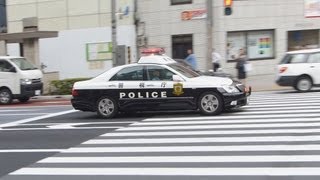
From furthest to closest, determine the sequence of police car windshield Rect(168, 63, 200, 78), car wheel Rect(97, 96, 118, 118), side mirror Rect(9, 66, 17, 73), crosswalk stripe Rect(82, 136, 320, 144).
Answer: side mirror Rect(9, 66, 17, 73) < car wheel Rect(97, 96, 118, 118) < police car windshield Rect(168, 63, 200, 78) < crosswalk stripe Rect(82, 136, 320, 144)

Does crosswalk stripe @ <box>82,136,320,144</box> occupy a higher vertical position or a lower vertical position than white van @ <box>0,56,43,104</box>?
lower

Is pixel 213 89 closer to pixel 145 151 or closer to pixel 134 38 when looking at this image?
pixel 145 151

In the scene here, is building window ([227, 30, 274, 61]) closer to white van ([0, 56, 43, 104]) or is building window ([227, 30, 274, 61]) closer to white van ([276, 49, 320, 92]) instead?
white van ([276, 49, 320, 92])

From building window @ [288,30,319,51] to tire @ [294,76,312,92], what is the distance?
9.72 metres

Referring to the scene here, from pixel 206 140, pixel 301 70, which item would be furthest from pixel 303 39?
pixel 206 140

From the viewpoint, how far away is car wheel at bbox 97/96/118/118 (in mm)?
14977

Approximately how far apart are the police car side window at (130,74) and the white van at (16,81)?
27.4 feet

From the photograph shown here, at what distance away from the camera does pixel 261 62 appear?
97.5ft

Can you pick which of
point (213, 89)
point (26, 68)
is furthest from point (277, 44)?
point (213, 89)

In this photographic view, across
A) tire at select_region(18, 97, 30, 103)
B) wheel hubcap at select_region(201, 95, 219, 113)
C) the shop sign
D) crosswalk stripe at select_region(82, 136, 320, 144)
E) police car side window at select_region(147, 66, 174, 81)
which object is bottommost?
tire at select_region(18, 97, 30, 103)

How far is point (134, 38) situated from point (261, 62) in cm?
718

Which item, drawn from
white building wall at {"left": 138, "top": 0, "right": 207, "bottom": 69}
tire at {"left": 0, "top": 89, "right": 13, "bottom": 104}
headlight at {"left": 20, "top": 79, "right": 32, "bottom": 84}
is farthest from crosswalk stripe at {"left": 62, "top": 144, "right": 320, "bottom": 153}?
white building wall at {"left": 138, "top": 0, "right": 207, "bottom": 69}

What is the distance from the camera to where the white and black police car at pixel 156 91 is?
14.1 metres

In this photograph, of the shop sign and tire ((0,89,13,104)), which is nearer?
tire ((0,89,13,104))
